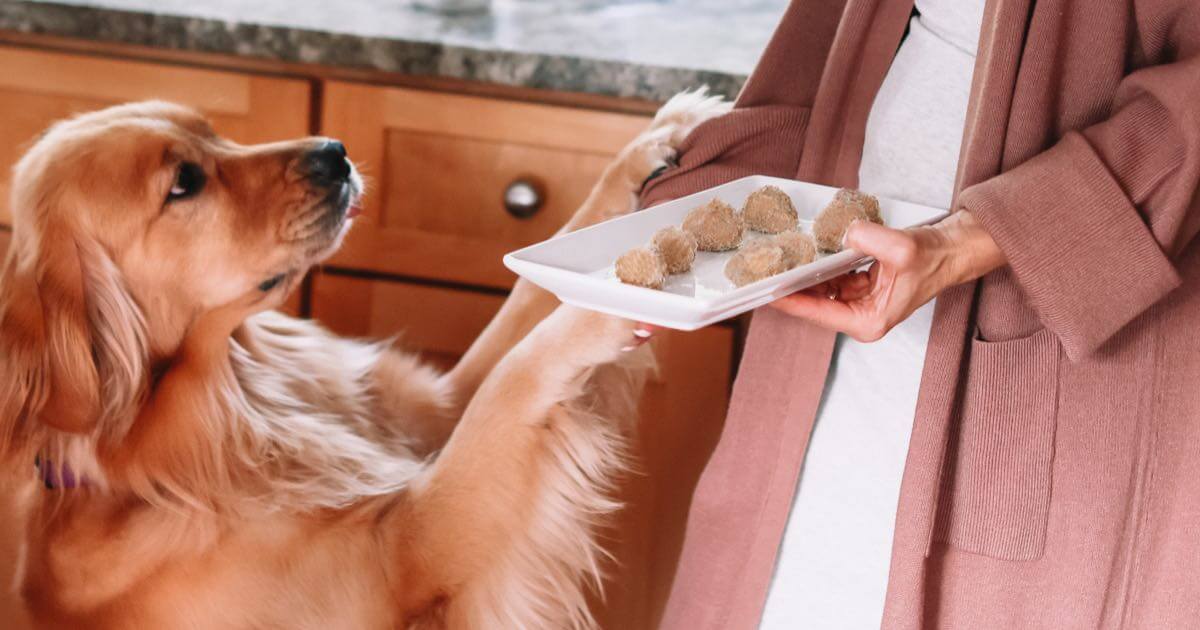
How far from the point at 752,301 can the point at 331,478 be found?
611 millimetres

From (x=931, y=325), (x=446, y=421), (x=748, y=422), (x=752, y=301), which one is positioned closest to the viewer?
(x=752, y=301)

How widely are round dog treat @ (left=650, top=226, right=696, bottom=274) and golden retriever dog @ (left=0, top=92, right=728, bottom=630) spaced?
0.52ft

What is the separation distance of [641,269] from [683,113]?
502mm

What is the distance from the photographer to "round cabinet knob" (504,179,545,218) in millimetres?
1442

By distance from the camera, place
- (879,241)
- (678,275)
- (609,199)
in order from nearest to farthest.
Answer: (879,241) < (678,275) < (609,199)

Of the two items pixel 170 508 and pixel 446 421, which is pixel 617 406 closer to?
pixel 446 421

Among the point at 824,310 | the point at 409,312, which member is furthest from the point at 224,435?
the point at 824,310

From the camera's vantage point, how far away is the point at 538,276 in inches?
29.1

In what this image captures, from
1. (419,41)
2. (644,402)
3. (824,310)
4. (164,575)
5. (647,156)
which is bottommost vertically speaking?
(164,575)

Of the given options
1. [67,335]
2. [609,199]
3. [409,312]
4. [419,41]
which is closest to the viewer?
[67,335]

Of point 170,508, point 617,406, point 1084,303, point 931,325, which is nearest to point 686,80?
point 617,406

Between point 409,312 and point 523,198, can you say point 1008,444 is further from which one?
point 409,312

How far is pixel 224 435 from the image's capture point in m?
1.12

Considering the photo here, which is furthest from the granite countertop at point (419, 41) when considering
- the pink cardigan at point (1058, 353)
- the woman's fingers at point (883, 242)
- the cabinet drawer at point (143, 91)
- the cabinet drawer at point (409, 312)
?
the woman's fingers at point (883, 242)
